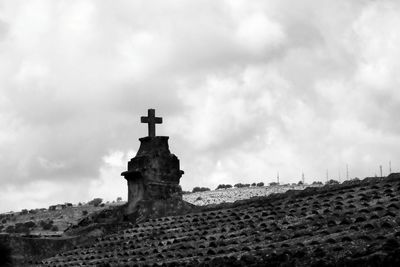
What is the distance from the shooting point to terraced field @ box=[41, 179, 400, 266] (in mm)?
8336

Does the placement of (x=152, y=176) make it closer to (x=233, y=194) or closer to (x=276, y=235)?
(x=276, y=235)

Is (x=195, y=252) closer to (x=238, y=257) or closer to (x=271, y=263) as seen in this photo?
(x=238, y=257)

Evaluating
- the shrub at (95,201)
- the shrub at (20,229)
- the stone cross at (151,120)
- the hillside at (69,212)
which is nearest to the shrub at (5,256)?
the stone cross at (151,120)

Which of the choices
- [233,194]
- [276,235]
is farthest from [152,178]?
[233,194]

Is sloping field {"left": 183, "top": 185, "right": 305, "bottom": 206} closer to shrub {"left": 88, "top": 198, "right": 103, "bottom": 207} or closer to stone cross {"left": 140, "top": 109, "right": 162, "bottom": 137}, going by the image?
shrub {"left": 88, "top": 198, "right": 103, "bottom": 207}

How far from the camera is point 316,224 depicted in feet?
34.1

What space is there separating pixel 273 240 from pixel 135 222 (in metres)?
7.02

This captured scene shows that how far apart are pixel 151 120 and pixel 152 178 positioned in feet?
4.73

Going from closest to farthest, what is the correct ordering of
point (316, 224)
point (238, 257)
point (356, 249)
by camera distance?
1. point (356, 249)
2. point (238, 257)
3. point (316, 224)

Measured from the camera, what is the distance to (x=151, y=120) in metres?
18.1

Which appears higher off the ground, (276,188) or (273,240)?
(276,188)

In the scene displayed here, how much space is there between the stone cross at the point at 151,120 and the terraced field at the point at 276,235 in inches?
109

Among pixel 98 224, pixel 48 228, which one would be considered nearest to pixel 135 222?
pixel 98 224

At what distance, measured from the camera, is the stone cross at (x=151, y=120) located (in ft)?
59.2
